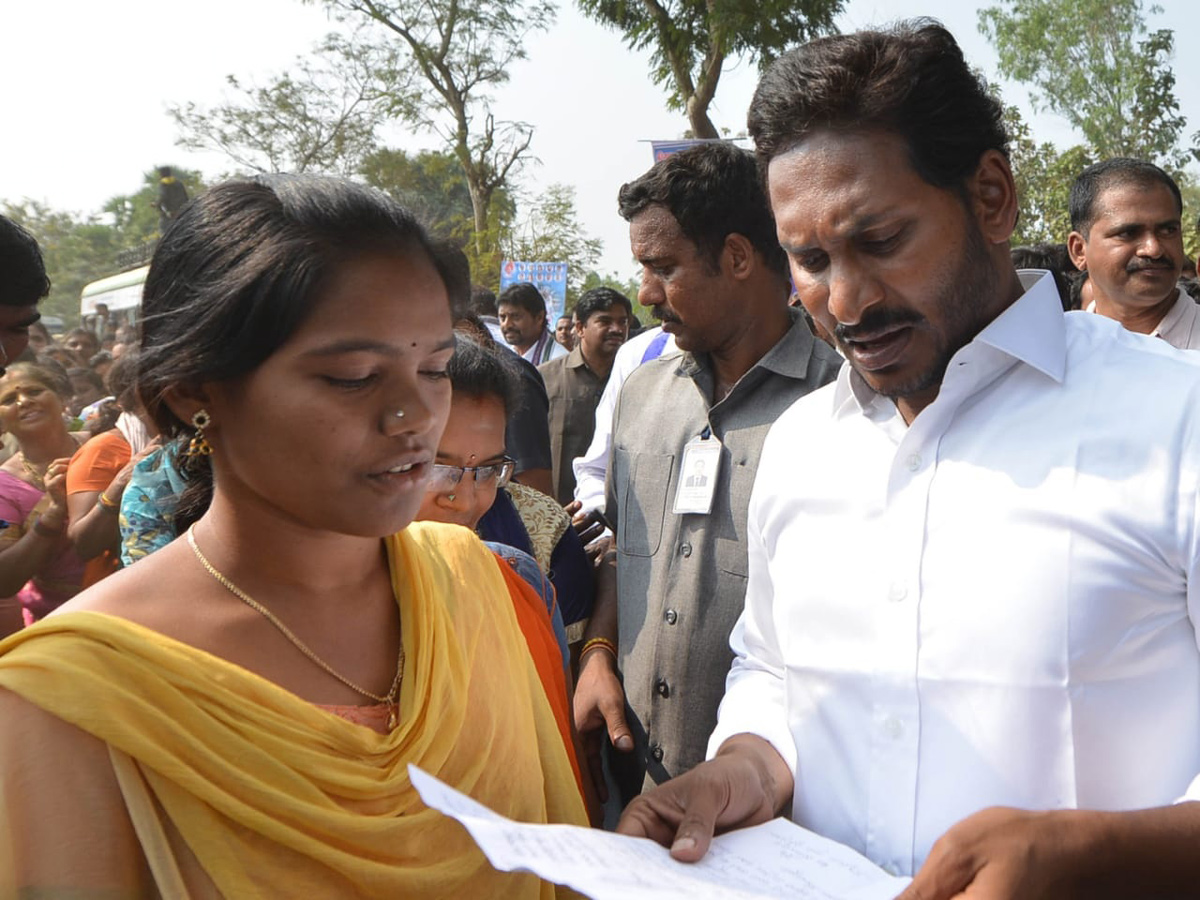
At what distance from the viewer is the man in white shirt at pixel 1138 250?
4297 mm

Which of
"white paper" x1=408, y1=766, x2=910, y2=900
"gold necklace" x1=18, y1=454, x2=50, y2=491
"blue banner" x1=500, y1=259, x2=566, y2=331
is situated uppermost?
"blue banner" x1=500, y1=259, x2=566, y2=331

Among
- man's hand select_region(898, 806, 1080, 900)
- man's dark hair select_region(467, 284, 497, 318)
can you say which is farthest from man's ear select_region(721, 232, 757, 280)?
man's dark hair select_region(467, 284, 497, 318)

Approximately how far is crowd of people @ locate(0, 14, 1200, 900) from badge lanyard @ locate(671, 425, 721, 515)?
660mm

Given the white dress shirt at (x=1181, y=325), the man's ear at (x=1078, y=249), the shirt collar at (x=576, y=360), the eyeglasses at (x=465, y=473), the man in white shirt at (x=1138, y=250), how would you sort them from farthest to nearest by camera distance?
the shirt collar at (x=576, y=360) → the man's ear at (x=1078, y=249) → the man in white shirt at (x=1138, y=250) → the white dress shirt at (x=1181, y=325) → the eyeglasses at (x=465, y=473)

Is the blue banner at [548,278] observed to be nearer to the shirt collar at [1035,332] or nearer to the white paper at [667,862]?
the shirt collar at [1035,332]

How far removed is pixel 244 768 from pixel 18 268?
5.82 ft

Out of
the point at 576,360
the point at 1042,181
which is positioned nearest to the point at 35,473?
the point at 576,360

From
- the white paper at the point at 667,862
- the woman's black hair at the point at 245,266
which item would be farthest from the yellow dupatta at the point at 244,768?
the woman's black hair at the point at 245,266

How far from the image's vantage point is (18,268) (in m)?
2.60

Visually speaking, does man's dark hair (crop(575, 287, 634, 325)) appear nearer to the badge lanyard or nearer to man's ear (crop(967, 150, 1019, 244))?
the badge lanyard

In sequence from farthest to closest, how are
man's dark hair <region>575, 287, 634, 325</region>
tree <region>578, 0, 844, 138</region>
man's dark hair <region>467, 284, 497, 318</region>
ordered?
1. tree <region>578, 0, 844, 138</region>
2. man's dark hair <region>467, 284, 497, 318</region>
3. man's dark hair <region>575, 287, 634, 325</region>

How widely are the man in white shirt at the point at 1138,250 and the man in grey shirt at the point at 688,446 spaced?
2219mm

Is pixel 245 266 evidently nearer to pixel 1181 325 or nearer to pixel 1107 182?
pixel 1181 325

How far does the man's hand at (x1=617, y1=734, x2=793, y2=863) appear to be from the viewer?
1.45 meters
